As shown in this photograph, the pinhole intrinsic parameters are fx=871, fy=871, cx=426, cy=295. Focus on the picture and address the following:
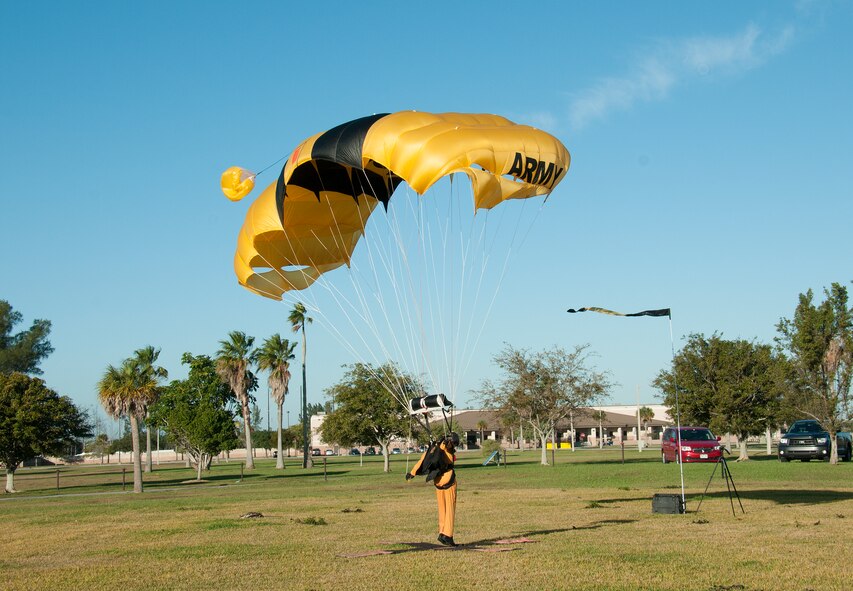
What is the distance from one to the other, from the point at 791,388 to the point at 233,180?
29.3m

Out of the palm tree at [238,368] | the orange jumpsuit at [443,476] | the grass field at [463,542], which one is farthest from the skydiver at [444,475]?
the palm tree at [238,368]

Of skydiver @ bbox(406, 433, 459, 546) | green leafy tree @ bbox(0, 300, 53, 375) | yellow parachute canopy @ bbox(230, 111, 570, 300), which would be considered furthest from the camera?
green leafy tree @ bbox(0, 300, 53, 375)

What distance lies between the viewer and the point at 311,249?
720 inches

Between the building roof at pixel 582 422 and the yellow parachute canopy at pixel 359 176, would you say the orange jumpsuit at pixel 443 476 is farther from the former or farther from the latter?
the building roof at pixel 582 422

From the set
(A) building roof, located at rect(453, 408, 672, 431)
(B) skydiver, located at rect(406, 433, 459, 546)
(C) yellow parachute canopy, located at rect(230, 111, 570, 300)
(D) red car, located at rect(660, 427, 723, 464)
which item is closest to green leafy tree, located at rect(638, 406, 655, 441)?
(A) building roof, located at rect(453, 408, 672, 431)

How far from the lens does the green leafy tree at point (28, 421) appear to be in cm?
3822

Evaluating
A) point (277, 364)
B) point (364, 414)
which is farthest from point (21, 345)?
point (364, 414)

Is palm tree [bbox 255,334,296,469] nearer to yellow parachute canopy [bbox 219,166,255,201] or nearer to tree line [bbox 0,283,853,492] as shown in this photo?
tree line [bbox 0,283,853,492]

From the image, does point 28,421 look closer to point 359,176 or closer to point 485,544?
point 359,176

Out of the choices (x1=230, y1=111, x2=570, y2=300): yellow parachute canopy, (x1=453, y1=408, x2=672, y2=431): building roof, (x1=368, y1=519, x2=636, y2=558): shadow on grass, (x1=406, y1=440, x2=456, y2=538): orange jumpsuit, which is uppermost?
(x1=230, y1=111, x2=570, y2=300): yellow parachute canopy

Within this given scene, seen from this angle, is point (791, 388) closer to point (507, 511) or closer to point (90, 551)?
point (507, 511)

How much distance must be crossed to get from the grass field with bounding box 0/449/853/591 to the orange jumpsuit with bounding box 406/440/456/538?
1.44ft

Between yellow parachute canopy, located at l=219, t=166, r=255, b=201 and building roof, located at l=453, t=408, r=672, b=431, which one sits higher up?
yellow parachute canopy, located at l=219, t=166, r=255, b=201

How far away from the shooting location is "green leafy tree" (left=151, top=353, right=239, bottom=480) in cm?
4109
